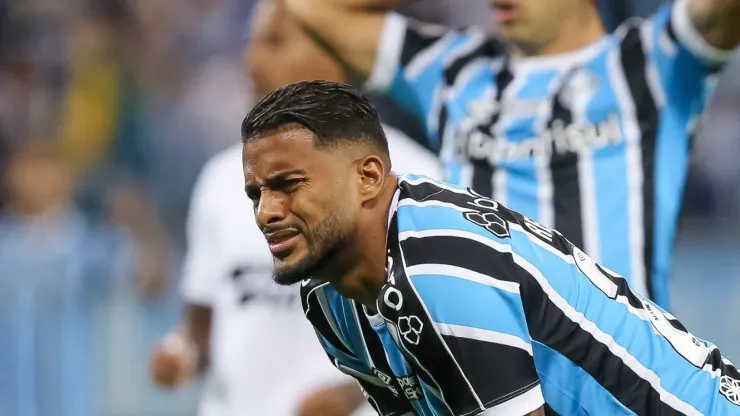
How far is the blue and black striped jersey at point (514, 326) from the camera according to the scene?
1.59 m

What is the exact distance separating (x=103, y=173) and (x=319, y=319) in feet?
8.53

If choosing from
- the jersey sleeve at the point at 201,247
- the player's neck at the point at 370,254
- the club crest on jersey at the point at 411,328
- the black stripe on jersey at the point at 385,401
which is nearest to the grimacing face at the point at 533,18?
the jersey sleeve at the point at 201,247

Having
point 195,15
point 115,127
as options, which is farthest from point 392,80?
point 115,127

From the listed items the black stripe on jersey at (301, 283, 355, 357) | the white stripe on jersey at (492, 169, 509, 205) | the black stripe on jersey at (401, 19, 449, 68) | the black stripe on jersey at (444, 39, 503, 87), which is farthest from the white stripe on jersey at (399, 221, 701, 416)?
the black stripe on jersey at (401, 19, 449, 68)

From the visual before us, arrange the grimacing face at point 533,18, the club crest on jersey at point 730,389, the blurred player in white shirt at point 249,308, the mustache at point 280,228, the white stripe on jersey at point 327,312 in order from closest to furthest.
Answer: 1. the mustache at point 280,228
2. the club crest on jersey at point 730,389
3. the white stripe on jersey at point 327,312
4. the grimacing face at point 533,18
5. the blurred player in white shirt at point 249,308

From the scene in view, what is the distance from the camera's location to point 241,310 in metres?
4.07

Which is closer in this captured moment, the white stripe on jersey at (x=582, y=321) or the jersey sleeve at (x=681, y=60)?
the white stripe on jersey at (x=582, y=321)

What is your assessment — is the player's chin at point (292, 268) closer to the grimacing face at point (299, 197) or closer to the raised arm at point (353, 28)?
the grimacing face at point (299, 197)

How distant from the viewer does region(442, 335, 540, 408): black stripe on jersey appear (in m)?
1.59

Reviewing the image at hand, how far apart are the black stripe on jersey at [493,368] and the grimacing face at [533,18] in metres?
2.04

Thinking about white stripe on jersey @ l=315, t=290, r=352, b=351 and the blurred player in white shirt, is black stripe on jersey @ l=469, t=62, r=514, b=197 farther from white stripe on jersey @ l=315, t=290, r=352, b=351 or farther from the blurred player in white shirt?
white stripe on jersey @ l=315, t=290, r=352, b=351

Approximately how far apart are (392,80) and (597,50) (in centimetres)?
73

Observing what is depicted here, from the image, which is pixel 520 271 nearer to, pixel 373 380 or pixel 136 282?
pixel 373 380

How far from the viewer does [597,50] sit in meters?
3.42
